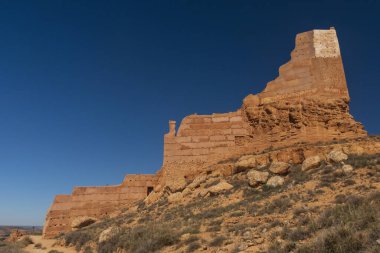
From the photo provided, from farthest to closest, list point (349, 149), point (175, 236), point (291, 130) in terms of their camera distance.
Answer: point (291, 130) → point (349, 149) → point (175, 236)

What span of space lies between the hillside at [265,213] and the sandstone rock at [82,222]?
264 cm

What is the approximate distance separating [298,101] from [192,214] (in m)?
10.2

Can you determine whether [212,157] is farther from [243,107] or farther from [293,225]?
[293,225]

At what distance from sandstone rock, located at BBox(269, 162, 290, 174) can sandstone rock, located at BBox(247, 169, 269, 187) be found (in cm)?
42

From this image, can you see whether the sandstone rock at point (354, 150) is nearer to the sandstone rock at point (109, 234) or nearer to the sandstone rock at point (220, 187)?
the sandstone rock at point (220, 187)

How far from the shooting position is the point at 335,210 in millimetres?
7469

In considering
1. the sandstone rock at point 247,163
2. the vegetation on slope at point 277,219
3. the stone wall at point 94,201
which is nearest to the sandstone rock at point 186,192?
the vegetation on slope at point 277,219

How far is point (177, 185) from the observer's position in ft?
57.4

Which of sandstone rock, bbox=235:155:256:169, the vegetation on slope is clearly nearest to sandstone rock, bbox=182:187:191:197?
the vegetation on slope

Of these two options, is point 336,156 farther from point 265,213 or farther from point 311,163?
point 265,213

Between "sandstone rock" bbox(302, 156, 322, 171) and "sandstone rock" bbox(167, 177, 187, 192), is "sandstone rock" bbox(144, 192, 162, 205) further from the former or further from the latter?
"sandstone rock" bbox(302, 156, 322, 171)

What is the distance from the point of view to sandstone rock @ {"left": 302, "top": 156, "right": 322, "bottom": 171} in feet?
45.1

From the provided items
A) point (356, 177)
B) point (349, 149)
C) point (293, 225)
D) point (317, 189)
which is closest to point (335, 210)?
point (293, 225)

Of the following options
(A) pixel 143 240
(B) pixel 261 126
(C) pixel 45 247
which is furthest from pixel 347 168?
(C) pixel 45 247
